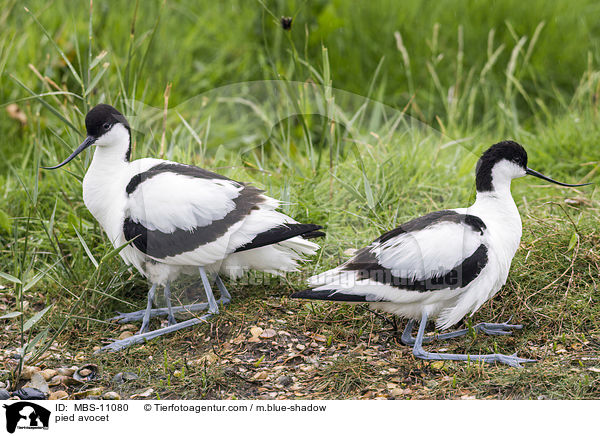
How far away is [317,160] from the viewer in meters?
4.18

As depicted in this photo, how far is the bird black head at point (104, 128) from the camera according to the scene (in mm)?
3293

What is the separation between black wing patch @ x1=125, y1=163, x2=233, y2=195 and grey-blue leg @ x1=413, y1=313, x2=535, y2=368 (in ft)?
3.86

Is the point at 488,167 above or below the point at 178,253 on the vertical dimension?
above

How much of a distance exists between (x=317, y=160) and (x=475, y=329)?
1.43m

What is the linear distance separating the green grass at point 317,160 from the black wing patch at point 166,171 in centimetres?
36

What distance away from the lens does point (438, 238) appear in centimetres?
304

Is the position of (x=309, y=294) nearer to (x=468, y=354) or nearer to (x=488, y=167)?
(x=468, y=354)

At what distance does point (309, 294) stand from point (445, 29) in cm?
390

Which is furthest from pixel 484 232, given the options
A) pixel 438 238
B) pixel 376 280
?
pixel 376 280

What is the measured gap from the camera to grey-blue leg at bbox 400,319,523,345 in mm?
3242

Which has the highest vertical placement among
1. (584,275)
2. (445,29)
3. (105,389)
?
(445,29)

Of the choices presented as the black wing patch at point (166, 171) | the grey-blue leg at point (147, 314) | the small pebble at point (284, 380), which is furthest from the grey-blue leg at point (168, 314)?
the small pebble at point (284, 380)

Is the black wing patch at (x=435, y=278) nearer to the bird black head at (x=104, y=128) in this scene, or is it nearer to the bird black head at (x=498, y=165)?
the bird black head at (x=498, y=165)
